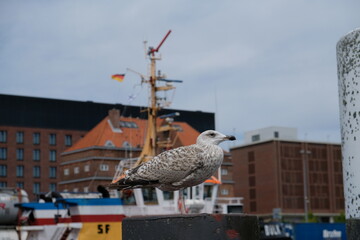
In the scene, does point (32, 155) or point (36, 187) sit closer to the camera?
point (32, 155)

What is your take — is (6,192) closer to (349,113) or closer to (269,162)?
(349,113)

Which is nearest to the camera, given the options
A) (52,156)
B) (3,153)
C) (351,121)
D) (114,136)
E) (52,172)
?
(351,121)

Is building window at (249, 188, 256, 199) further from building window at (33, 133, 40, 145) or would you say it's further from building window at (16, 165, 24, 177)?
building window at (16, 165, 24, 177)

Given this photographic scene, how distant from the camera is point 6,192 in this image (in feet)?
102

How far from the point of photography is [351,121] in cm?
343

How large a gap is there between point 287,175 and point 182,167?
142 m

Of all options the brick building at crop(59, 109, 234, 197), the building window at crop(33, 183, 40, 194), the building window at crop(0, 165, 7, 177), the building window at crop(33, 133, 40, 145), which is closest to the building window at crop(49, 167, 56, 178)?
the building window at crop(33, 183, 40, 194)

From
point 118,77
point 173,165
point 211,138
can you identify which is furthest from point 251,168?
point 173,165

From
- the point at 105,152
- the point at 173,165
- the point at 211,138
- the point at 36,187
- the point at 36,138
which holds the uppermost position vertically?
the point at 36,138

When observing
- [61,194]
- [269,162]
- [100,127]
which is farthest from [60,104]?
[61,194]

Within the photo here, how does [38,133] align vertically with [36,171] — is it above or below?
above

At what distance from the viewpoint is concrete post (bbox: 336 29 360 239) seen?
132 inches

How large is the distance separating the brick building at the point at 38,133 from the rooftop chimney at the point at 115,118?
40.7 ft

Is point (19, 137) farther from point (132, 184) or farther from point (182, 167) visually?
point (182, 167)
